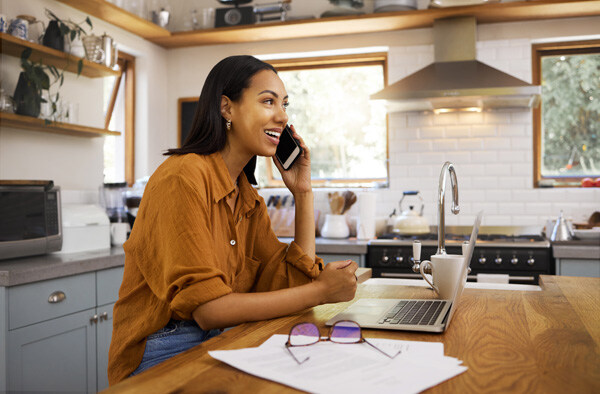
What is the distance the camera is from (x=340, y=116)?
179 inches

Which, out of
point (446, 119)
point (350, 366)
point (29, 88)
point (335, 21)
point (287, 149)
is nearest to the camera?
point (350, 366)

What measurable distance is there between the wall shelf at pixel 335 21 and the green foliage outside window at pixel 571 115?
1.24 feet

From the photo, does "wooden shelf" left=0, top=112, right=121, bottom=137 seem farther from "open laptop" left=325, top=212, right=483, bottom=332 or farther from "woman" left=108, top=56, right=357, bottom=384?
"open laptop" left=325, top=212, right=483, bottom=332

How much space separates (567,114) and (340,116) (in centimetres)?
171

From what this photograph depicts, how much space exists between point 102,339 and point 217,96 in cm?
170

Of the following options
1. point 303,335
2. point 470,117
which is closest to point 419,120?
point 470,117

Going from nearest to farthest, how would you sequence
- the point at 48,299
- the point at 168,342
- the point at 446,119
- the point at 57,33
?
the point at 168,342, the point at 48,299, the point at 57,33, the point at 446,119

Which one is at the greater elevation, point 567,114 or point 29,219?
point 567,114

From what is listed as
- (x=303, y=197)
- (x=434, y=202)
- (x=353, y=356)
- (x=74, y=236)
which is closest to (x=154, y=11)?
(x=74, y=236)

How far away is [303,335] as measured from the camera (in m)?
1.05

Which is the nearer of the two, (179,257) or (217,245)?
(179,257)

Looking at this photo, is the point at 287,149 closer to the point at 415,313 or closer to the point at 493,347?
the point at 415,313

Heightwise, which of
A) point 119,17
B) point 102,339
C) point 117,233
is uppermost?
point 119,17

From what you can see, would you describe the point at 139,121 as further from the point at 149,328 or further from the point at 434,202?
the point at 149,328
